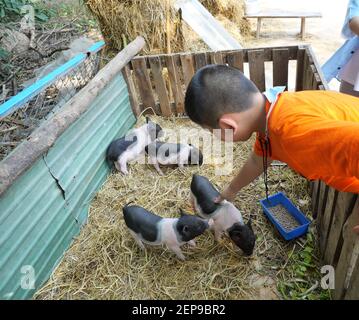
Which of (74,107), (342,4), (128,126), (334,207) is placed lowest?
(342,4)

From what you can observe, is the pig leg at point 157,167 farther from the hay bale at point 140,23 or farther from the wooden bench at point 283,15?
the wooden bench at point 283,15

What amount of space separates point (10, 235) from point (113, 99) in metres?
2.03

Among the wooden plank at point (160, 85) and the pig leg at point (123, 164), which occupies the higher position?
the wooden plank at point (160, 85)

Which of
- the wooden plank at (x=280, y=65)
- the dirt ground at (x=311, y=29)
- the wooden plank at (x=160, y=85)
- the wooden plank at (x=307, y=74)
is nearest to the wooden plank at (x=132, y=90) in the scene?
the wooden plank at (x=160, y=85)

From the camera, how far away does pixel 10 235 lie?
89.4 inches

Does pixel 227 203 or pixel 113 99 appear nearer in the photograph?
pixel 227 203

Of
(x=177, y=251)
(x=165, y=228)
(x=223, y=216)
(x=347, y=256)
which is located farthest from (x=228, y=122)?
(x=177, y=251)

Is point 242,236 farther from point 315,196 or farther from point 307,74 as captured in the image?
point 307,74

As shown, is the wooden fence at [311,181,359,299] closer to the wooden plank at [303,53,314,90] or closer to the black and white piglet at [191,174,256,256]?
the black and white piglet at [191,174,256,256]

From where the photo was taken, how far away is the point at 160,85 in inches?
166

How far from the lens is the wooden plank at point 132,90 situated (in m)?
4.12

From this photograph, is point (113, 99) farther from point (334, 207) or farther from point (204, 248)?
point (334, 207)

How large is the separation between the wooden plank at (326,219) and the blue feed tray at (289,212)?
0.13m
